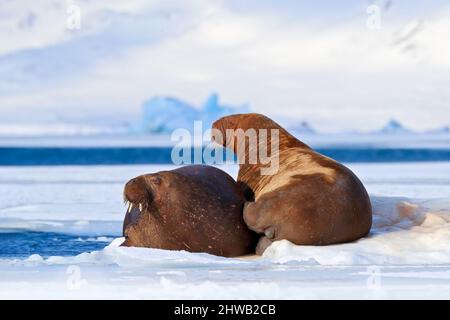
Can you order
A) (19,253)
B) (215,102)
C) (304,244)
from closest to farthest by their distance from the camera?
(304,244) < (19,253) < (215,102)

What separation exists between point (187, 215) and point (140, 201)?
32cm

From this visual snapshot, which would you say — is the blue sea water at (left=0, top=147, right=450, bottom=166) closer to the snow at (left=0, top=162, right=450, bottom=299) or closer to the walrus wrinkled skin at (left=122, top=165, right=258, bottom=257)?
the snow at (left=0, top=162, right=450, bottom=299)

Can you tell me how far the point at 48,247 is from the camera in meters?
7.96

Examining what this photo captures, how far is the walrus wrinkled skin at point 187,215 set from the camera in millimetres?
6992

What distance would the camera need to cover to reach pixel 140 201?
6980mm

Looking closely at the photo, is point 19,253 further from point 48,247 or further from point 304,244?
point 304,244

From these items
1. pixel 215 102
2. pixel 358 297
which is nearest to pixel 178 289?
pixel 358 297

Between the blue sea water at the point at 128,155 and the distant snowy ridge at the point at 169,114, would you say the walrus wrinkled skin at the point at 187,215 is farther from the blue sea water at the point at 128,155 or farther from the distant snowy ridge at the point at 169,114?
the distant snowy ridge at the point at 169,114

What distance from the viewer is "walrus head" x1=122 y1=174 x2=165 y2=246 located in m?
6.95

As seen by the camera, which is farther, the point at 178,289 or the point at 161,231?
the point at 161,231

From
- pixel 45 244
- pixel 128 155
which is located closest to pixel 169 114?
pixel 128 155

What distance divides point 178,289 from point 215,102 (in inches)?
1035

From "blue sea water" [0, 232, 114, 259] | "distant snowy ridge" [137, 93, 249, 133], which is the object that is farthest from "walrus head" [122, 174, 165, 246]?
"distant snowy ridge" [137, 93, 249, 133]
